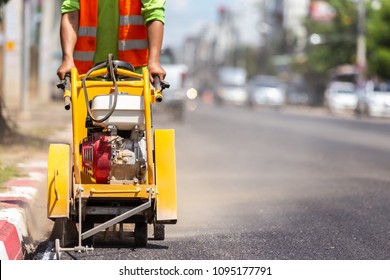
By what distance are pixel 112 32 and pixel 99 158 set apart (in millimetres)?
1120

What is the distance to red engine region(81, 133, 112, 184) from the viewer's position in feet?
22.5

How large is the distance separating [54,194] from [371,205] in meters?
4.16

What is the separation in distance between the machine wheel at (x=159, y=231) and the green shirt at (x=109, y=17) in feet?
3.95

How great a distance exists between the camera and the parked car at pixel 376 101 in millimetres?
47688

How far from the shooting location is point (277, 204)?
10.6m

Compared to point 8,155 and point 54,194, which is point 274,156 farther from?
point 54,194

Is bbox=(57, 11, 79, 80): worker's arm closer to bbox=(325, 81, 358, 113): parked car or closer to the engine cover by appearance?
the engine cover

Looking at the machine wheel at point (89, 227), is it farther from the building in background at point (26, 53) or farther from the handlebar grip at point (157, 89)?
the building in background at point (26, 53)

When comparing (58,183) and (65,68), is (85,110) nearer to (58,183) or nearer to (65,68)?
(65,68)

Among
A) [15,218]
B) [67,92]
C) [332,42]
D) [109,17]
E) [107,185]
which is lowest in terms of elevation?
[15,218]

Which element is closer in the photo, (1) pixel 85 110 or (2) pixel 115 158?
(2) pixel 115 158

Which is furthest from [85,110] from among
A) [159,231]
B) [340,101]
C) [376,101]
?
[340,101]

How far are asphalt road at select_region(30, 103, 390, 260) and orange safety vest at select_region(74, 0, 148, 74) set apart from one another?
1.26 meters
